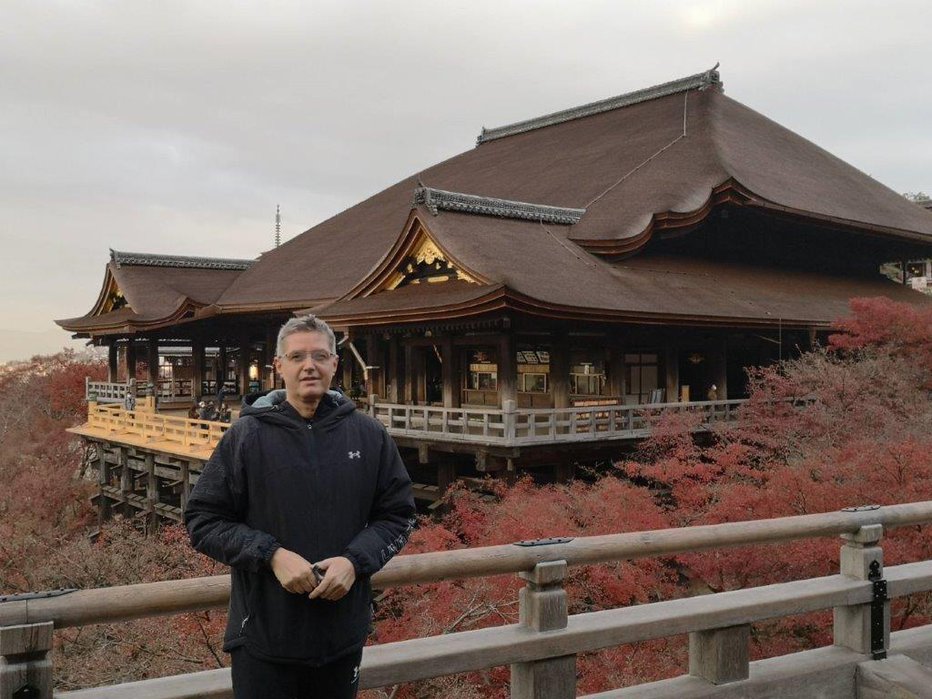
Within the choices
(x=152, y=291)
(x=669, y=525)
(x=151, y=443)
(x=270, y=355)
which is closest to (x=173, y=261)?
(x=152, y=291)

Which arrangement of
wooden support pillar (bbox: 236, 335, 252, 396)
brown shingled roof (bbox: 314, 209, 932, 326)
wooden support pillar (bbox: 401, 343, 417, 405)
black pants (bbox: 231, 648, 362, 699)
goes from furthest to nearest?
wooden support pillar (bbox: 236, 335, 252, 396), wooden support pillar (bbox: 401, 343, 417, 405), brown shingled roof (bbox: 314, 209, 932, 326), black pants (bbox: 231, 648, 362, 699)

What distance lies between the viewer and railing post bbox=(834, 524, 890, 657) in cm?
402

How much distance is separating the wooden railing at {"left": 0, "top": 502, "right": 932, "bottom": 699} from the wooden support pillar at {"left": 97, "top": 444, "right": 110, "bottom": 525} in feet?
77.7

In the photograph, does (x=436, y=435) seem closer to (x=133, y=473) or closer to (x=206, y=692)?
(x=206, y=692)

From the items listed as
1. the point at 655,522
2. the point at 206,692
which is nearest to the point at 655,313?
the point at 655,522

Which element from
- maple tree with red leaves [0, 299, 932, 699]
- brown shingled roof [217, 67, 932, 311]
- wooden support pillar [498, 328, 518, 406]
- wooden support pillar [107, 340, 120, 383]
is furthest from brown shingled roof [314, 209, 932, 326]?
wooden support pillar [107, 340, 120, 383]

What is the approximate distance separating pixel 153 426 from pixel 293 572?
66.7ft

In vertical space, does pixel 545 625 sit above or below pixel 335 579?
below

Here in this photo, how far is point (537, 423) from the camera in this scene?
13516 millimetres

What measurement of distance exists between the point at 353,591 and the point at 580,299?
12.1 meters

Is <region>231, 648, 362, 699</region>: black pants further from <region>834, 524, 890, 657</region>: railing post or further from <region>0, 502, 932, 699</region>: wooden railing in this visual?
<region>834, 524, 890, 657</region>: railing post

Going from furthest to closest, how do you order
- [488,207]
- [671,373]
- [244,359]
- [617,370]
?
[244,359] < [488,207] < [671,373] < [617,370]

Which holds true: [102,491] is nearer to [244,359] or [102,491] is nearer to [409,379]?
[244,359]

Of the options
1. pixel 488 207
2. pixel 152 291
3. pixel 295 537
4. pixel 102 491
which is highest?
pixel 488 207
